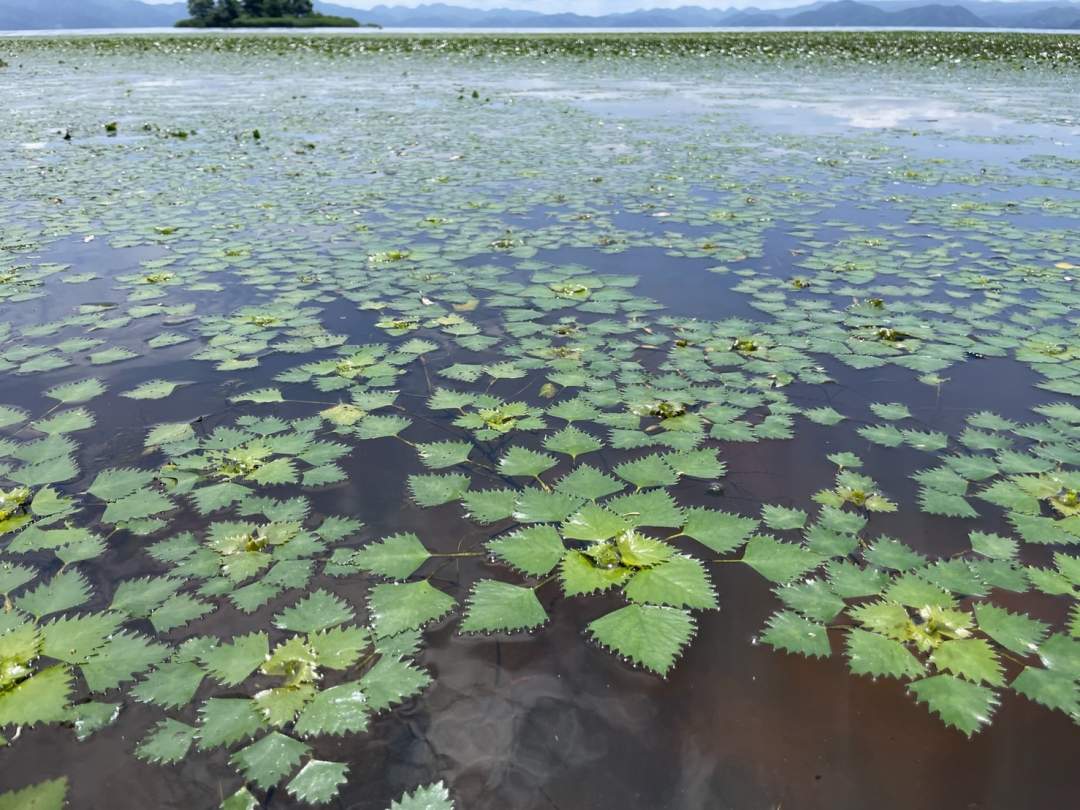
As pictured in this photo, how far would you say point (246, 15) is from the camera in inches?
2785

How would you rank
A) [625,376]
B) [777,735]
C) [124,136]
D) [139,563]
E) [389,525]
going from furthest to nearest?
Answer: 1. [124,136]
2. [625,376]
3. [389,525]
4. [139,563]
5. [777,735]

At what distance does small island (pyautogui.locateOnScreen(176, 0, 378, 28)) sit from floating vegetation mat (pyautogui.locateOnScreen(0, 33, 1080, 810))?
78.8m

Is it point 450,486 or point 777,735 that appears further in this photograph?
point 450,486

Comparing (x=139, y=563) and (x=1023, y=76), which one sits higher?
(x=1023, y=76)

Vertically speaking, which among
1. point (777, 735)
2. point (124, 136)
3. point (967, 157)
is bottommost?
point (777, 735)

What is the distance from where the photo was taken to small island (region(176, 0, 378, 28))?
A: 227 feet

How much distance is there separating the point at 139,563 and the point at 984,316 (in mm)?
4621

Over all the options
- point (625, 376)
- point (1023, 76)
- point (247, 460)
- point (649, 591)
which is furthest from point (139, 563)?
point (1023, 76)

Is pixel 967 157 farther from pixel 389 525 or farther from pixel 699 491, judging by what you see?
pixel 389 525

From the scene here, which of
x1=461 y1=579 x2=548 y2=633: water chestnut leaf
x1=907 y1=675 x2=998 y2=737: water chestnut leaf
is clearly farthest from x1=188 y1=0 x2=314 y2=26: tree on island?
x1=907 y1=675 x2=998 y2=737: water chestnut leaf

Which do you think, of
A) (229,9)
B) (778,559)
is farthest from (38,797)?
(229,9)

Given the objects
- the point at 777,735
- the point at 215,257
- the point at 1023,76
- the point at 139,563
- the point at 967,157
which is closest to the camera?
the point at 777,735

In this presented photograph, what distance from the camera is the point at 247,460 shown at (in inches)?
102

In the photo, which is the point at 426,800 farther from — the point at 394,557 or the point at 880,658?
the point at 880,658
